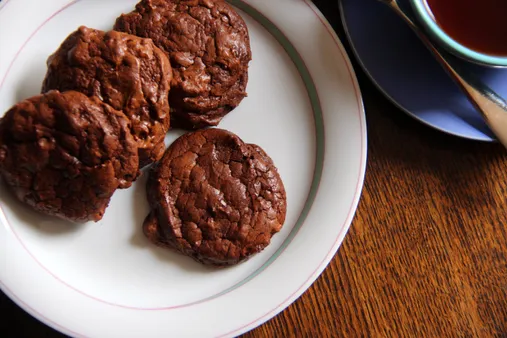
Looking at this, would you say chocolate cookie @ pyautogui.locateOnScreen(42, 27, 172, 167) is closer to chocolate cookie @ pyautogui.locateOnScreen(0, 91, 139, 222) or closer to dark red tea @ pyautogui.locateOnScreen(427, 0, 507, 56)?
chocolate cookie @ pyautogui.locateOnScreen(0, 91, 139, 222)

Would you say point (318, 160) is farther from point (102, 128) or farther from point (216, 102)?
point (102, 128)

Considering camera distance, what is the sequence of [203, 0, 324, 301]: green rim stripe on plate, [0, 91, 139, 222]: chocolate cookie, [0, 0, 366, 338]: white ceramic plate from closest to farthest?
[0, 91, 139, 222]: chocolate cookie
[0, 0, 366, 338]: white ceramic plate
[203, 0, 324, 301]: green rim stripe on plate

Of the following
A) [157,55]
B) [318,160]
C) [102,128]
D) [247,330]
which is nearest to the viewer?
[102,128]

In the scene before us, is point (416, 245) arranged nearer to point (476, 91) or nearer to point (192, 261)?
point (476, 91)

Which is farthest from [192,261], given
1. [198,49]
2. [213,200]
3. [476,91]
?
[476,91]

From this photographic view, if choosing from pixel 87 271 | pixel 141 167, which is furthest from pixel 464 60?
pixel 87 271

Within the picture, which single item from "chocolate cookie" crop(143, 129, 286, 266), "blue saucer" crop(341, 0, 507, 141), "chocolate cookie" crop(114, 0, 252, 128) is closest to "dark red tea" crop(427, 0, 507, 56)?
"blue saucer" crop(341, 0, 507, 141)
